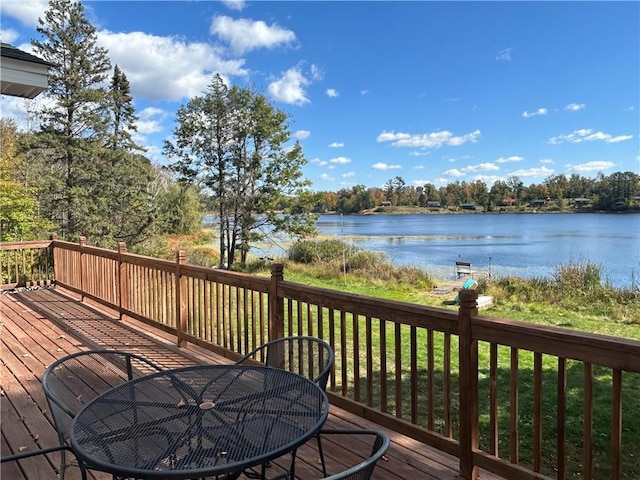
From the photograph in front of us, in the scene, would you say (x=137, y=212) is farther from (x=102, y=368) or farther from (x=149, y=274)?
(x=102, y=368)

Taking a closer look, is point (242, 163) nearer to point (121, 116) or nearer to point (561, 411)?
point (121, 116)

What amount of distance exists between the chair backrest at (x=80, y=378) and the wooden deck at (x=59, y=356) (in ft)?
0.95

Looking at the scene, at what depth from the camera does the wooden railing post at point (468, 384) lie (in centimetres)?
213

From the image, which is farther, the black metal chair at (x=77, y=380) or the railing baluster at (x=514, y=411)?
the railing baluster at (x=514, y=411)

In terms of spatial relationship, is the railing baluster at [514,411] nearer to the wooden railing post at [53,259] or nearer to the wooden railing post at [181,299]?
the wooden railing post at [181,299]

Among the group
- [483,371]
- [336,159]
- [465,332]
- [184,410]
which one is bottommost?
[483,371]

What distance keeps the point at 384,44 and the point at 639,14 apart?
1687cm

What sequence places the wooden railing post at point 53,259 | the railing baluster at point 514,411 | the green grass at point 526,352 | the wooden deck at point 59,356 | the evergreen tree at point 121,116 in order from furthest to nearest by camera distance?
1. the evergreen tree at point 121,116
2. the wooden railing post at point 53,259
3. the green grass at point 526,352
4. the wooden deck at point 59,356
5. the railing baluster at point 514,411

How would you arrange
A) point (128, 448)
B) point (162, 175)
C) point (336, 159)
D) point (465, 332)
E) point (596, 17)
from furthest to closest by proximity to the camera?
1. point (336, 159)
2. point (162, 175)
3. point (596, 17)
4. point (465, 332)
5. point (128, 448)

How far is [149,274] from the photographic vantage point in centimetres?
505

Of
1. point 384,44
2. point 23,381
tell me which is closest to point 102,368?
point 23,381

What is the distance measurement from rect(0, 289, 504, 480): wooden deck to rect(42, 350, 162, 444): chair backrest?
0.95 ft

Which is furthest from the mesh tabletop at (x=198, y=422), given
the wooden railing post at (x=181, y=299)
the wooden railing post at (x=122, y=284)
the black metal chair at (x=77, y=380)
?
the wooden railing post at (x=122, y=284)

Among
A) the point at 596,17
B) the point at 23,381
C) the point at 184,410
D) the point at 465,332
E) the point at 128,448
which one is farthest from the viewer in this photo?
the point at 596,17
